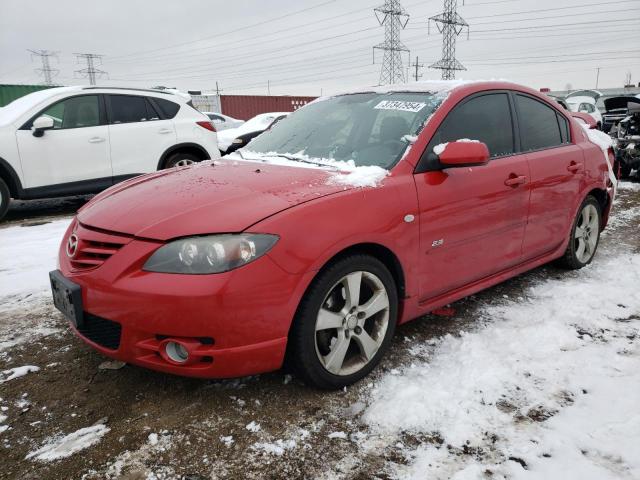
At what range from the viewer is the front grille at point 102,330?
2.18 metres

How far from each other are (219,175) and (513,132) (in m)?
2.09

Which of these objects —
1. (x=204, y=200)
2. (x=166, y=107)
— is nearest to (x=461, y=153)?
(x=204, y=200)

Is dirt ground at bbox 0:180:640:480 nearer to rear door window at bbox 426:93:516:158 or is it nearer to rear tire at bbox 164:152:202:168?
rear door window at bbox 426:93:516:158

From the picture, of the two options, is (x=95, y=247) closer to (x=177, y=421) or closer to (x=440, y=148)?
(x=177, y=421)

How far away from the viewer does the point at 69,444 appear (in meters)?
2.08

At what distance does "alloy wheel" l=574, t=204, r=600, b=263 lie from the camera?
13.6 feet

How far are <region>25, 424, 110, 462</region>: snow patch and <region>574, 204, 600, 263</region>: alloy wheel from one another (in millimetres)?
3798

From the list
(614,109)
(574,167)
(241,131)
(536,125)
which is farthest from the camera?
(614,109)

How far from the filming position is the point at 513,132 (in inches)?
135

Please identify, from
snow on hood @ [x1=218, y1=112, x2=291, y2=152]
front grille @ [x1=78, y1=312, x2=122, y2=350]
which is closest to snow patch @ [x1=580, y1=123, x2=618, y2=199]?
front grille @ [x1=78, y1=312, x2=122, y2=350]

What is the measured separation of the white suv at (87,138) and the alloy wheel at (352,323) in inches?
209

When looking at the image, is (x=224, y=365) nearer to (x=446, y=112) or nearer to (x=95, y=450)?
(x=95, y=450)

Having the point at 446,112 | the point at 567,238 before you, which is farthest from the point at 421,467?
the point at 567,238

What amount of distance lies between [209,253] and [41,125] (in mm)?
5256
